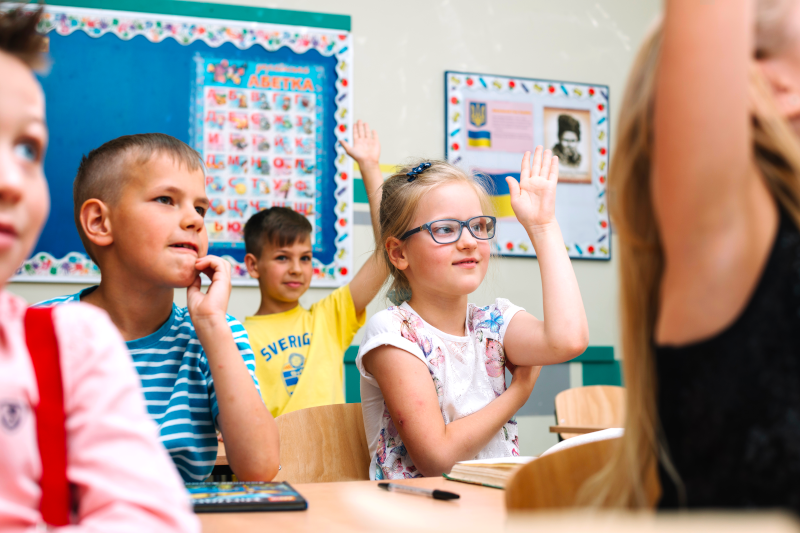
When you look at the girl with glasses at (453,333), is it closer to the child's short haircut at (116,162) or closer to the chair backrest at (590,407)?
the child's short haircut at (116,162)

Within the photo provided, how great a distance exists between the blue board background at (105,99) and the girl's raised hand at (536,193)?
1.61 m

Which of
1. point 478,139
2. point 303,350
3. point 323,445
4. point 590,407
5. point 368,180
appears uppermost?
point 478,139

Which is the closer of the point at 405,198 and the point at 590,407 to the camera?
the point at 405,198

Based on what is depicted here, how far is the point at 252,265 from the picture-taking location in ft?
8.89

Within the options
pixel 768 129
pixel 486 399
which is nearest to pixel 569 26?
pixel 486 399

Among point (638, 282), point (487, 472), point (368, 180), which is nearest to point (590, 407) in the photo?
point (368, 180)

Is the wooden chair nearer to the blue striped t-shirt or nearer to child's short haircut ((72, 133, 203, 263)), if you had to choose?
the blue striped t-shirt

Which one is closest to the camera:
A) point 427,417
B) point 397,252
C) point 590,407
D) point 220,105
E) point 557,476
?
point 557,476

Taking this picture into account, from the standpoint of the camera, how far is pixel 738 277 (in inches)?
17.6

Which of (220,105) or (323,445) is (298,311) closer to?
(220,105)

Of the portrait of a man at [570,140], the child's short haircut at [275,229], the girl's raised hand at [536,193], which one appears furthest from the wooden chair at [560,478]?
the portrait of a man at [570,140]

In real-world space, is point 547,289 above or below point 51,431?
above

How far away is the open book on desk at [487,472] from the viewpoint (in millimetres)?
936

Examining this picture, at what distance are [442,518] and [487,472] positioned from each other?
0.62 meters
